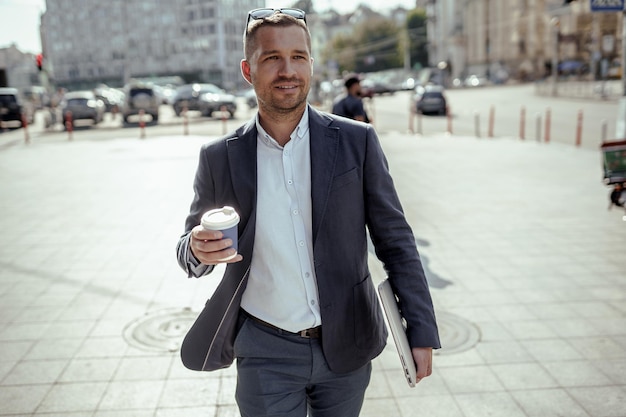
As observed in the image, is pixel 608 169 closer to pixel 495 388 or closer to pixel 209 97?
pixel 495 388

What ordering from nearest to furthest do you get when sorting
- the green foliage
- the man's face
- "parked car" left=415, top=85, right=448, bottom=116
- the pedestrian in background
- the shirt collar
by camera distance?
the man's face → the shirt collar → the pedestrian in background → "parked car" left=415, top=85, right=448, bottom=116 → the green foliage

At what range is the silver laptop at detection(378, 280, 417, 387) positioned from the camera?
1.96 metres

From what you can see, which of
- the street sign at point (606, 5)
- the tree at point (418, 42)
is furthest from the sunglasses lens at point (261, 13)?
the tree at point (418, 42)

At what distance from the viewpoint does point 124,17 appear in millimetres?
130250

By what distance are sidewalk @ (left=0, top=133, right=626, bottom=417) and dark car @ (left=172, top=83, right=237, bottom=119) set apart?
19291 millimetres

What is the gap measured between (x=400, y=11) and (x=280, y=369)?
5941 inches

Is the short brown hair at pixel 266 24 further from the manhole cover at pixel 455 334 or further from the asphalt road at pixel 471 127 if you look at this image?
the asphalt road at pixel 471 127

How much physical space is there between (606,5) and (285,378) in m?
5.91

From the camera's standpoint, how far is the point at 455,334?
4.54 m

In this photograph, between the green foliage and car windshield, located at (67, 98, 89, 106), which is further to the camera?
the green foliage

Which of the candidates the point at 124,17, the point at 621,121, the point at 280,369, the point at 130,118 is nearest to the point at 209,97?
the point at 130,118

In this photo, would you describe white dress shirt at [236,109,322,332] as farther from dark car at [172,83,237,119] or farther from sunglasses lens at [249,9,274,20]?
dark car at [172,83,237,119]

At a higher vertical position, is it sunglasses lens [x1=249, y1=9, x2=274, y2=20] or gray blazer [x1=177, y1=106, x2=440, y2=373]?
sunglasses lens [x1=249, y1=9, x2=274, y2=20]

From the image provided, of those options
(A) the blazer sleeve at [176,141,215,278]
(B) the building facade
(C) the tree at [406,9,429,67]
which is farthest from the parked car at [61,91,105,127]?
(B) the building facade
